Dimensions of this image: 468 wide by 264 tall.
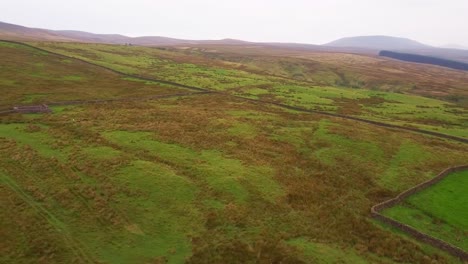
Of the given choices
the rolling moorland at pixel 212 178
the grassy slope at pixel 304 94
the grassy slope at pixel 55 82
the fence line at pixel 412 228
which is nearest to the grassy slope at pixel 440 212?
the rolling moorland at pixel 212 178

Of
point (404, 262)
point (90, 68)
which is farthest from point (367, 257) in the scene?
point (90, 68)

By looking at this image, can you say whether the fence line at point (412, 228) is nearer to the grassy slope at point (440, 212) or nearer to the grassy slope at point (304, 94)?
the grassy slope at point (440, 212)

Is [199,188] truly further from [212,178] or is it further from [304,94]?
[304,94]

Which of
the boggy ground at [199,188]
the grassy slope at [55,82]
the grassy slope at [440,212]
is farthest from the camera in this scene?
the grassy slope at [55,82]

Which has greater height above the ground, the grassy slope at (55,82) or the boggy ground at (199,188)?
the grassy slope at (55,82)

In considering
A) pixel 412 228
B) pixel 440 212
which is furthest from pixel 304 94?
pixel 412 228

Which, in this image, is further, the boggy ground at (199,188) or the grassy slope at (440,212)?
the grassy slope at (440,212)

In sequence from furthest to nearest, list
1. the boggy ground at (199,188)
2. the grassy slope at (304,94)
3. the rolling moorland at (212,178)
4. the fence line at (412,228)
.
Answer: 1. the grassy slope at (304,94)
2. the fence line at (412,228)
3. the rolling moorland at (212,178)
4. the boggy ground at (199,188)

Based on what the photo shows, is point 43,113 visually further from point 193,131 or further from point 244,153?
point 244,153
